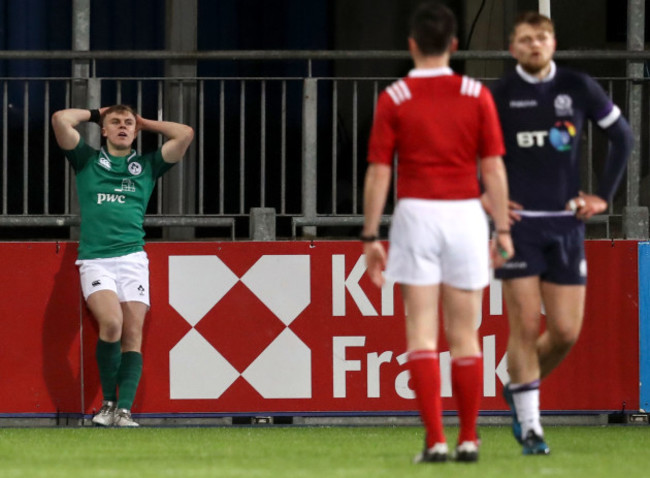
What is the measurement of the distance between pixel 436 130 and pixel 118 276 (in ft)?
13.0

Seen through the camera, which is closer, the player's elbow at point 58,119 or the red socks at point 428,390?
the red socks at point 428,390

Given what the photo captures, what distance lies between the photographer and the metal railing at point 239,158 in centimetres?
1063

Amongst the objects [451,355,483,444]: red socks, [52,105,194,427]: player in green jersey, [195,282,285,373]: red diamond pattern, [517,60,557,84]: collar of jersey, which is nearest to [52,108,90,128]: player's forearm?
[52,105,194,427]: player in green jersey

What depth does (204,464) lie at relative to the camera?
7508mm

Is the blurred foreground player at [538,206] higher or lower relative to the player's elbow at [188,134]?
lower

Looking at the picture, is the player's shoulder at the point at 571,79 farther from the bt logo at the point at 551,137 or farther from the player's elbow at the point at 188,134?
the player's elbow at the point at 188,134

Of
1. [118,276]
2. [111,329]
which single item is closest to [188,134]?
[118,276]

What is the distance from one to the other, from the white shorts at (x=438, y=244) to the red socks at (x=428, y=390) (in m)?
0.34

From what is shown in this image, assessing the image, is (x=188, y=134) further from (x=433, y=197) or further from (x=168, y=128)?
(x=433, y=197)

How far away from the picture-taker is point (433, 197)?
6.73 m

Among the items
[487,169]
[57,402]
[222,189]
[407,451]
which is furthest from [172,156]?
[487,169]

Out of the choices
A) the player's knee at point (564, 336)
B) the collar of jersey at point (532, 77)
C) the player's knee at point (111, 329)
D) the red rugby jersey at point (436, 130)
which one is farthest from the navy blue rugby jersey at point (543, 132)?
the player's knee at point (111, 329)

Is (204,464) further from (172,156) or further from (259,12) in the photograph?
(259,12)

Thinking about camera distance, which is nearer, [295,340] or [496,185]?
[496,185]
